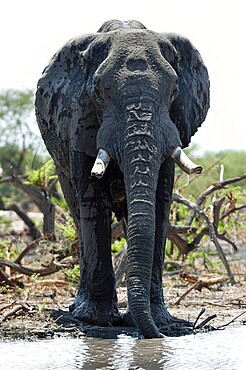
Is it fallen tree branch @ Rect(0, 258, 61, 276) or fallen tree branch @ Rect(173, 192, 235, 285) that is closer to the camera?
fallen tree branch @ Rect(0, 258, 61, 276)

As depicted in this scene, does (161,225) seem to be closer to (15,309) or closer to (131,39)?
(15,309)

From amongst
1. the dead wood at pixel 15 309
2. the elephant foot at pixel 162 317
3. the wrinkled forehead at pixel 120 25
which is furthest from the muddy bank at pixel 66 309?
the wrinkled forehead at pixel 120 25

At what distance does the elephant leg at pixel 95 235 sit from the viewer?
20.7ft

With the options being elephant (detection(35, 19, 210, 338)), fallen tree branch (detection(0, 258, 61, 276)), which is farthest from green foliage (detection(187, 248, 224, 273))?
elephant (detection(35, 19, 210, 338))

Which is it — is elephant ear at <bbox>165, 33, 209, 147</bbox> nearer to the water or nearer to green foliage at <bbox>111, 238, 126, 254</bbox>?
the water

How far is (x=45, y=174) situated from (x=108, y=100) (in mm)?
4070

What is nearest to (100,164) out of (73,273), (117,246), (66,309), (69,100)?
(69,100)

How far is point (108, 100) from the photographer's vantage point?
5.87m

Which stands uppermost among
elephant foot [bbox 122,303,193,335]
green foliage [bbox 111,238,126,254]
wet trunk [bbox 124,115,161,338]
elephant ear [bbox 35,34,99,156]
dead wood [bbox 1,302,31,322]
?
elephant ear [bbox 35,34,99,156]

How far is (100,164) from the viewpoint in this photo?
5594 mm

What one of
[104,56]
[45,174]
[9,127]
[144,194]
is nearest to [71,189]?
[104,56]

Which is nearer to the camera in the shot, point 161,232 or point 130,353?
point 130,353

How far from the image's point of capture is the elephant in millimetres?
5434

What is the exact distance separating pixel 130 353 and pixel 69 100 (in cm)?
200
